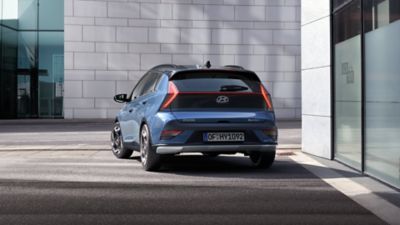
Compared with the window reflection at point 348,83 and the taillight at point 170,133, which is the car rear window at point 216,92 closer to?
the taillight at point 170,133

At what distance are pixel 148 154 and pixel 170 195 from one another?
1963 millimetres

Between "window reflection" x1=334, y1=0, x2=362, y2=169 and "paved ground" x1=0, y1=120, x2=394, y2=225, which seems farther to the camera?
"window reflection" x1=334, y1=0, x2=362, y2=169

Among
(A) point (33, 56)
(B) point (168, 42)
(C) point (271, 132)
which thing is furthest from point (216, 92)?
(A) point (33, 56)

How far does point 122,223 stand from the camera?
516 cm

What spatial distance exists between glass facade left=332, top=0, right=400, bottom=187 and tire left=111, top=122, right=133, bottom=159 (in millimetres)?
3770

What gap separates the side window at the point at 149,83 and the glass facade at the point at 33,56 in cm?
1741

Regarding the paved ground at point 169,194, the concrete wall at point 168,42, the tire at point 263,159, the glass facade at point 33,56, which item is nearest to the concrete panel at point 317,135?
the paved ground at point 169,194

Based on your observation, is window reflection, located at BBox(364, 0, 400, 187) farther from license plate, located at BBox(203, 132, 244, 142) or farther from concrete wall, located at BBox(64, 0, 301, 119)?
concrete wall, located at BBox(64, 0, 301, 119)

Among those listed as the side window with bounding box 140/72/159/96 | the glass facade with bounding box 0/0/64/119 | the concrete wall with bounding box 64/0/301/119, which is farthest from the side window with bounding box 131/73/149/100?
the glass facade with bounding box 0/0/64/119

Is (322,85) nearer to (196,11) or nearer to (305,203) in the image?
(305,203)

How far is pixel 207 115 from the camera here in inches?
323

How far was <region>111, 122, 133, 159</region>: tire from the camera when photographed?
35.5 ft

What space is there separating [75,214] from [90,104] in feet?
69.1

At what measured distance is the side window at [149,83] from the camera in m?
9.17
